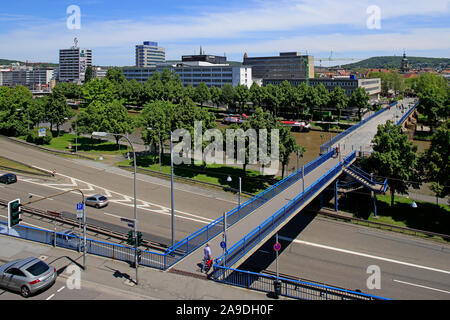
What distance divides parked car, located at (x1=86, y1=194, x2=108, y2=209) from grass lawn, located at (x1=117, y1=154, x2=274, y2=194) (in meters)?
12.7

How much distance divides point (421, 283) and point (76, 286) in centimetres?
2212

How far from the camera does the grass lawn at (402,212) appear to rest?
36.5 m

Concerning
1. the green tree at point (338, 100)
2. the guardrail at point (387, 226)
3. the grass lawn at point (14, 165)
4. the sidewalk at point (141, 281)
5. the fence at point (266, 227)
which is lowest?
the guardrail at point (387, 226)

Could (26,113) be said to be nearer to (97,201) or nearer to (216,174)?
(216,174)

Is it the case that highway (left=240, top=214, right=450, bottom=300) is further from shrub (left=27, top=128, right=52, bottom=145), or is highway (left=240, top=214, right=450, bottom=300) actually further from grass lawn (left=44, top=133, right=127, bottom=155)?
shrub (left=27, top=128, right=52, bottom=145)

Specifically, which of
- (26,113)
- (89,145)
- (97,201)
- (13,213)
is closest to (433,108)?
(89,145)

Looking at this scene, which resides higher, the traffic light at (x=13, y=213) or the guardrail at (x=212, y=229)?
the traffic light at (x=13, y=213)

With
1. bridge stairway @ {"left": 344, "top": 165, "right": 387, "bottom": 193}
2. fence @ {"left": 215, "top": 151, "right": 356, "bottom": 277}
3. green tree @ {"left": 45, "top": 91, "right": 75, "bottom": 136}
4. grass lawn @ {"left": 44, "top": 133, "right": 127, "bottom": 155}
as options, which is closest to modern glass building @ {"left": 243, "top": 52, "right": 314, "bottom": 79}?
green tree @ {"left": 45, "top": 91, "right": 75, "bottom": 136}

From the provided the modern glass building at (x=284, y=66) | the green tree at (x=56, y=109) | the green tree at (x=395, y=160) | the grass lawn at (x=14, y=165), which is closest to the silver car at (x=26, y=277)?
the grass lawn at (x=14, y=165)

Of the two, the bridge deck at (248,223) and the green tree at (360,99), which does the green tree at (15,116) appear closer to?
the bridge deck at (248,223)

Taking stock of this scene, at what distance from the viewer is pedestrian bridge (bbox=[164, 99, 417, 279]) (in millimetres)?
21078

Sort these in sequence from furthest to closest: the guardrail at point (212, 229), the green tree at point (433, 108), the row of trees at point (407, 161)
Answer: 1. the green tree at point (433, 108)
2. the row of trees at point (407, 161)
3. the guardrail at point (212, 229)

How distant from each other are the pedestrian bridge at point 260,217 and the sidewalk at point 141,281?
0.95m
